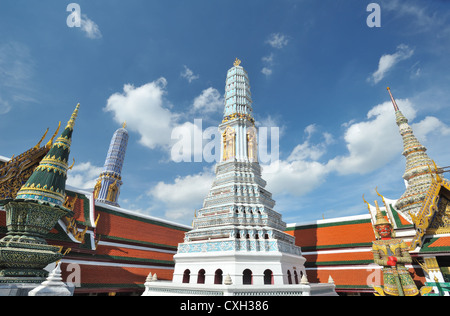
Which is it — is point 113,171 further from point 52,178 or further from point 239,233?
point 52,178

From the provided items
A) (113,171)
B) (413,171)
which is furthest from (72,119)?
(113,171)

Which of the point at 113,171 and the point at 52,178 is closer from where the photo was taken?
the point at 52,178

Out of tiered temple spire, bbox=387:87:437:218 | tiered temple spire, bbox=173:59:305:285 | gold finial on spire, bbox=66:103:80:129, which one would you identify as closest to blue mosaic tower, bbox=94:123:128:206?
tiered temple spire, bbox=173:59:305:285

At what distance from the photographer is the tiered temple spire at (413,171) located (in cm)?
1891

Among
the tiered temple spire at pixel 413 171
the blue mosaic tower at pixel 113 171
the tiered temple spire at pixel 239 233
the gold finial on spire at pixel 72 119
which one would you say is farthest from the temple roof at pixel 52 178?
the blue mosaic tower at pixel 113 171

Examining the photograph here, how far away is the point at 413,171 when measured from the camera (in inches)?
837

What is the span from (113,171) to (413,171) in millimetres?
47965

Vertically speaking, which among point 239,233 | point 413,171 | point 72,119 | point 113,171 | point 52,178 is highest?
point 113,171

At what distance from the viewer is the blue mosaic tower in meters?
44.6

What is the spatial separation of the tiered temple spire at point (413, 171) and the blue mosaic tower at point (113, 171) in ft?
143

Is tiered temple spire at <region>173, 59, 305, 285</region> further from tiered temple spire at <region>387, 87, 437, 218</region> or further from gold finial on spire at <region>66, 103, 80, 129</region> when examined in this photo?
gold finial on spire at <region>66, 103, 80, 129</region>

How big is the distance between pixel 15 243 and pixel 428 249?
1975 cm

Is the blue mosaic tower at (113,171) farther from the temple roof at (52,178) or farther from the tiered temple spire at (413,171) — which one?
the tiered temple spire at (413,171)
